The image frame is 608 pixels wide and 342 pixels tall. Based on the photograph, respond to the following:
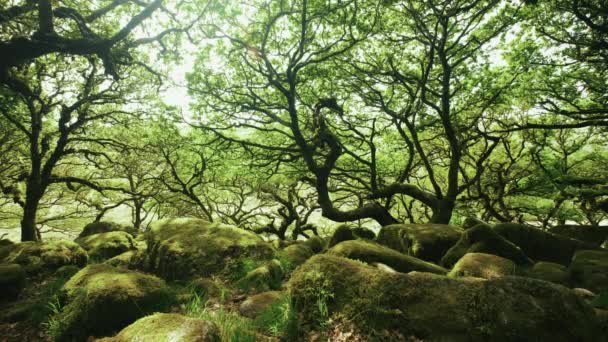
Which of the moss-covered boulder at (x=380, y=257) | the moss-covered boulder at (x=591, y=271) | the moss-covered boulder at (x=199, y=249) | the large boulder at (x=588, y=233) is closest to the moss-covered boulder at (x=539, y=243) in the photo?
the moss-covered boulder at (x=591, y=271)

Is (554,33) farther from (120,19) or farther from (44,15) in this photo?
(120,19)

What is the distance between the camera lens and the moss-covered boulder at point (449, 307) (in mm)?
3959

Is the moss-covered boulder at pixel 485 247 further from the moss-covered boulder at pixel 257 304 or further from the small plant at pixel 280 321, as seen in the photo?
the small plant at pixel 280 321

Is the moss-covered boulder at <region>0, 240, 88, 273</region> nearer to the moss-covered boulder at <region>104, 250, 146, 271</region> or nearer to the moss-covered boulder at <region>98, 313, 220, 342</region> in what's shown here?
the moss-covered boulder at <region>104, 250, 146, 271</region>

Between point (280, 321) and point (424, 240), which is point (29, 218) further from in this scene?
point (424, 240)

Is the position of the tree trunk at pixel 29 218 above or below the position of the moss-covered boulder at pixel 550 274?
above

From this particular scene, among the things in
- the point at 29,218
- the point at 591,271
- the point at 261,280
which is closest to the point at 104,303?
the point at 261,280

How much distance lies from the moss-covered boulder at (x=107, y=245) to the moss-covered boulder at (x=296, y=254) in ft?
22.8

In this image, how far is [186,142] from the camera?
18.1 meters

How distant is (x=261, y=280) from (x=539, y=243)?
9248 mm

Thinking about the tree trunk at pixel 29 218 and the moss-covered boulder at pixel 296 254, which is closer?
the moss-covered boulder at pixel 296 254

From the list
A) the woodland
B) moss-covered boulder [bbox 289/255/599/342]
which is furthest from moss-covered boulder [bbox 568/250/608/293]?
moss-covered boulder [bbox 289/255/599/342]

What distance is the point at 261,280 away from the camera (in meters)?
7.68

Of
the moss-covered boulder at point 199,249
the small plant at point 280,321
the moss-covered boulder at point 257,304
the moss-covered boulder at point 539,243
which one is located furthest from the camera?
the moss-covered boulder at point 539,243
